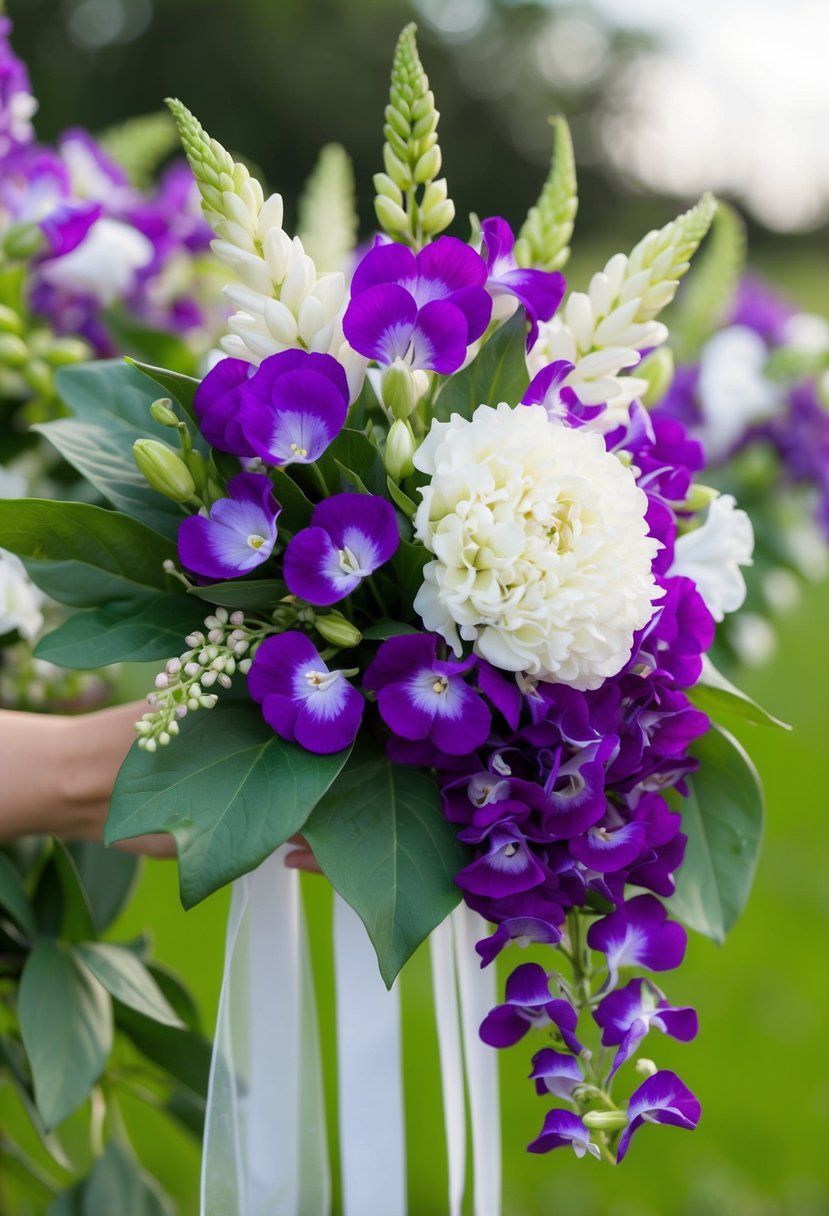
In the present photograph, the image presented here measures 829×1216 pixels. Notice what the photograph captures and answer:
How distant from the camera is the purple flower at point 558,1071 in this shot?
2.16 ft

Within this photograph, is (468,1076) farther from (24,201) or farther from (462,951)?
(24,201)

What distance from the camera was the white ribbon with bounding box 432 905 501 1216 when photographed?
76cm

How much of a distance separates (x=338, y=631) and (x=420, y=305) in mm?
190

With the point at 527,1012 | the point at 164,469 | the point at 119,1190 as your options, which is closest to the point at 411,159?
the point at 164,469

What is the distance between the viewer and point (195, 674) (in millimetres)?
629

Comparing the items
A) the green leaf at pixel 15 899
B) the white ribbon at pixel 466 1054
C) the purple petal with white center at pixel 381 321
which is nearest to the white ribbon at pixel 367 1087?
the white ribbon at pixel 466 1054

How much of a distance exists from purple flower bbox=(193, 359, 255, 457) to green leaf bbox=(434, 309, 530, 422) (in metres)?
0.11

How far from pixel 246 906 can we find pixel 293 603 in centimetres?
22

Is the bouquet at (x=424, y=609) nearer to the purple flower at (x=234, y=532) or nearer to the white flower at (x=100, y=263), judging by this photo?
the purple flower at (x=234, y=532)

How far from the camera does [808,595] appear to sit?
17.9 ft

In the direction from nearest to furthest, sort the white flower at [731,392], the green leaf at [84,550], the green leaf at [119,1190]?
1. the green leaf at [84,550]
2. the green leaf at [119,1190]
3. the white flower at [731,392]

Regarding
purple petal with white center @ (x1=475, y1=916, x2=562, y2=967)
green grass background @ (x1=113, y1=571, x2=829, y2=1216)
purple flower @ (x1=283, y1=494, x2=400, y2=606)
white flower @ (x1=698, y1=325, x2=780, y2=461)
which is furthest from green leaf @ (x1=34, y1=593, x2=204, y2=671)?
green grass background @ (x1=113, y1=571, x2=829, y2=1216)

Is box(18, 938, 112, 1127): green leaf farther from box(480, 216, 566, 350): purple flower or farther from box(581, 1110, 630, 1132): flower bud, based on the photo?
box(480, 216, 566, 350): purple flower

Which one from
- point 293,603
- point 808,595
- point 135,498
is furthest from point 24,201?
point 808,595
